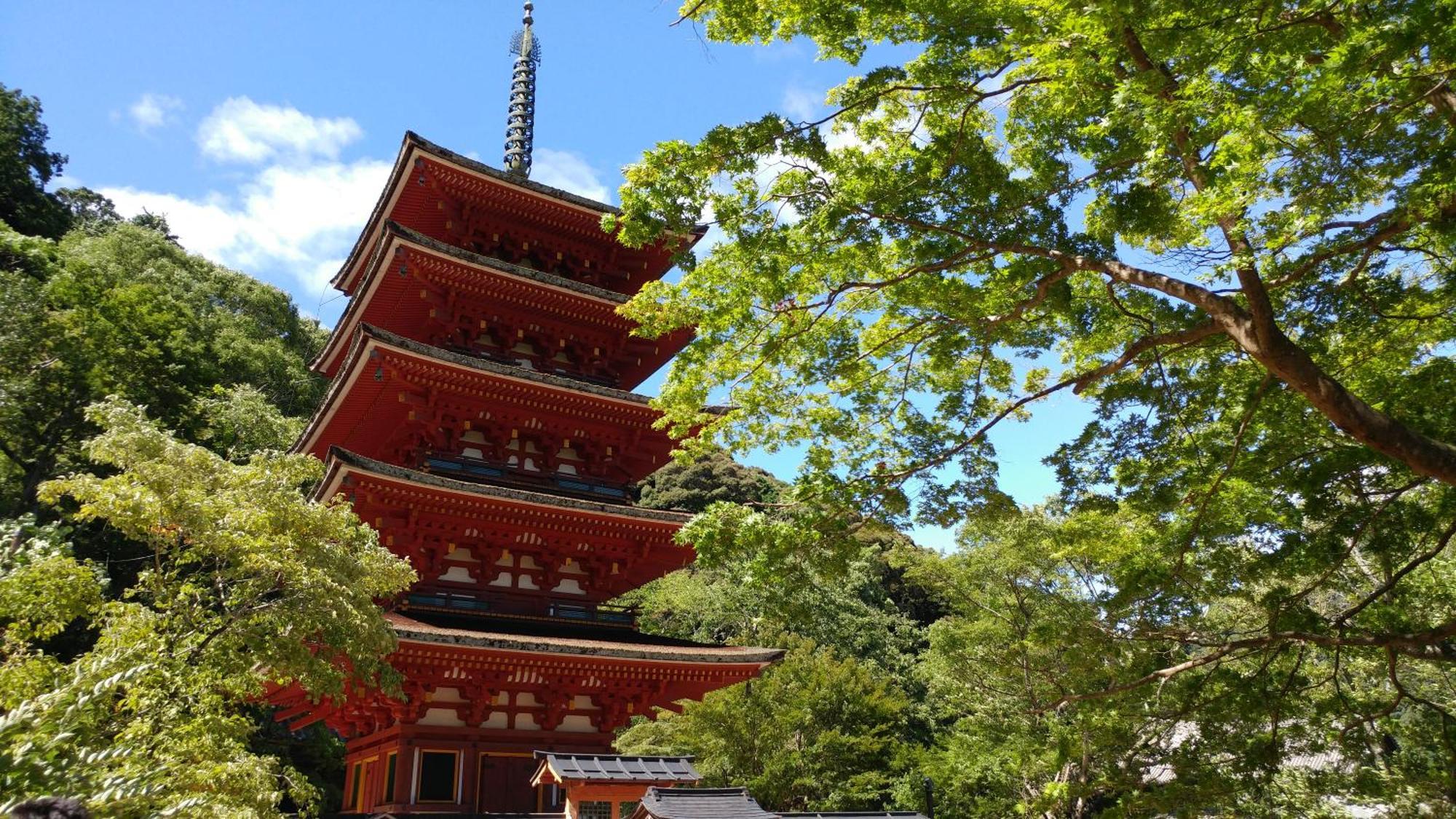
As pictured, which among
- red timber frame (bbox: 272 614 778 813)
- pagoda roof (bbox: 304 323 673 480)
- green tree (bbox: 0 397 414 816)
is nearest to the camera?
green tree (bbox: 0 397 414 816)

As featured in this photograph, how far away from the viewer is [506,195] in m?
14.2

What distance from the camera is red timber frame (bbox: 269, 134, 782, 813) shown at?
10.8 meters

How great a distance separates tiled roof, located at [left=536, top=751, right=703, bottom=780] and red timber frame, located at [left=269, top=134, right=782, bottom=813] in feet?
4.01

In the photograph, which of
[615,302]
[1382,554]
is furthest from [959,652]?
[1382,554]

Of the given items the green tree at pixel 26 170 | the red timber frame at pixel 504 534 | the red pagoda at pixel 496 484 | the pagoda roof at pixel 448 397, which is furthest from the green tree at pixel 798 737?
the green tree at pixel 26 170

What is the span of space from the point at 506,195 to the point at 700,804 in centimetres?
984

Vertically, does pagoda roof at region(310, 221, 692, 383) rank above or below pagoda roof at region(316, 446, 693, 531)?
above

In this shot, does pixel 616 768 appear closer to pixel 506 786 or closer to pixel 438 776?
pixel 506 786

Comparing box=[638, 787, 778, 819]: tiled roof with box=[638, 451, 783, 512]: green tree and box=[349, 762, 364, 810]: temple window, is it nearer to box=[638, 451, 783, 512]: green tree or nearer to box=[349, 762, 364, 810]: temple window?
box=[349, 762, 364, 810]: temple window

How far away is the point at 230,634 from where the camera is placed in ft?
25.2

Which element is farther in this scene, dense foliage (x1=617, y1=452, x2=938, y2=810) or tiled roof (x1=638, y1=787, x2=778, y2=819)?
dense foliage (x1=617, y1=452, x2=938, y2=810)

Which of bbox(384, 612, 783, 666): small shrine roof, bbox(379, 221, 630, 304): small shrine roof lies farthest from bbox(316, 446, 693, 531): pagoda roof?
bbox(379, 221, 630, 304): small shrine roof

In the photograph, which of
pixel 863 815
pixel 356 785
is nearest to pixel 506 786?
pixel 356 785

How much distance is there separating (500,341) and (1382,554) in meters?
11.8
